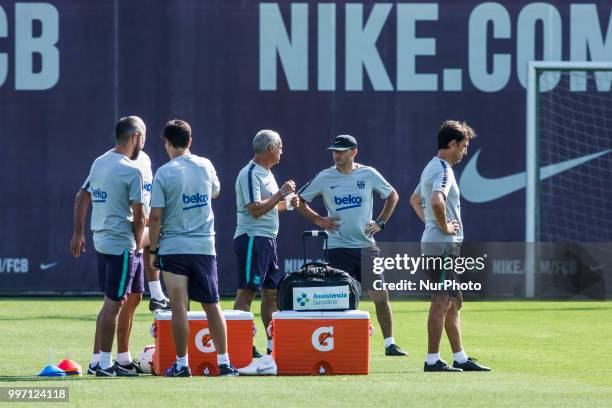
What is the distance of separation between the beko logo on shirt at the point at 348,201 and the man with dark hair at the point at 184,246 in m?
2.76

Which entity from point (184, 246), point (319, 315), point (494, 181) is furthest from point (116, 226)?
point (494, 181)

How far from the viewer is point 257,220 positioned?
1259 centimetres

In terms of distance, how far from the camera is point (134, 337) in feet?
48.6

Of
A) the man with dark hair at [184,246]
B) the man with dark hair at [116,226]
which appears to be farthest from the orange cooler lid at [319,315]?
the man with dark hair at [116,226]

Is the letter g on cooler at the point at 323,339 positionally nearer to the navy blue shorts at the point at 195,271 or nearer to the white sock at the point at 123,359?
the navy blue shorts at the point at 195,271

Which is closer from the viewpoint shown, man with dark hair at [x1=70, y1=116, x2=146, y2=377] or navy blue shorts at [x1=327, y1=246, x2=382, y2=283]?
man with dark hair at [x1=70, y1=116, x2=146, y2=377]

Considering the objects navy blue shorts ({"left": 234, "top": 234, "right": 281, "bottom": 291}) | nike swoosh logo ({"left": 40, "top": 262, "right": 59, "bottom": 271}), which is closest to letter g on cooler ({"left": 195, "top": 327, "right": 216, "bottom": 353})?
navy blue shorts ({"left": 234, "top": 234, "right": 281, "bottom": 291})

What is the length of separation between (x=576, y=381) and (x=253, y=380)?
250 centimetres

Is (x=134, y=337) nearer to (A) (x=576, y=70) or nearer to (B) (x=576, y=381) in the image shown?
(B) (x=576, y=381)

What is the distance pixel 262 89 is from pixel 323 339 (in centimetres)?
1084

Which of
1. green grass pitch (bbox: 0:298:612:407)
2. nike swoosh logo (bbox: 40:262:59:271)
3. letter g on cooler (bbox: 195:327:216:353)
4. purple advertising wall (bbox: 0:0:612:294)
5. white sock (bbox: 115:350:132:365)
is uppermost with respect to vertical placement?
purple advertising wall (bbox: 0:0:612:294)

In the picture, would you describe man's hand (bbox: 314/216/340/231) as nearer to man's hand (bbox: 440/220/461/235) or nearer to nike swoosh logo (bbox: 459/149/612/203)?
man's hand (bbox: 440/220/461/235)

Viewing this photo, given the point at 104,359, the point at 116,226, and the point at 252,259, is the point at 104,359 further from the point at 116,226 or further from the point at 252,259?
the point at 252,259

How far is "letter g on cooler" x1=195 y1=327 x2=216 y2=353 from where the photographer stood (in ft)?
36.2
